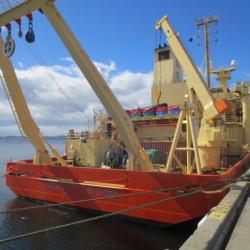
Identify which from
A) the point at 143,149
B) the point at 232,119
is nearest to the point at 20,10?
the point at 143,149

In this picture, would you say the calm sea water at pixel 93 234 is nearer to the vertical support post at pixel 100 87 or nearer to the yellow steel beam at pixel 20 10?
the vertical support post at pixel 100 87

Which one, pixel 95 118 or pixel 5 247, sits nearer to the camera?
pixel 5 247

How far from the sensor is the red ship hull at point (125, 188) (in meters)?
9.25

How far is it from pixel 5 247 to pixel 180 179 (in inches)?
219

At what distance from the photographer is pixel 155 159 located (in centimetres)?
1361

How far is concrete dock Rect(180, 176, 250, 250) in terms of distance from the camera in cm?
376

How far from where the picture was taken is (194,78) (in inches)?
437

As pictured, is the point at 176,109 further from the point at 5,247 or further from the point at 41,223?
the point at 5,247

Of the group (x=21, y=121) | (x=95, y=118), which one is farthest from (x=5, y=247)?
(x=95, y=118)

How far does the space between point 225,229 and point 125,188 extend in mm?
6434

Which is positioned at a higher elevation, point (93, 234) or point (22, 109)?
point (22, 109)

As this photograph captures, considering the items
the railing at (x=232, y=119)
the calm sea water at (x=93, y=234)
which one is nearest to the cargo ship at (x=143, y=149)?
the railing at (x=232, y=119)

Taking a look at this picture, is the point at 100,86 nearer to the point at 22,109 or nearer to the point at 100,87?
the point at 100,87

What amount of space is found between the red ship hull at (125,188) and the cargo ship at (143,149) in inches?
1.2
